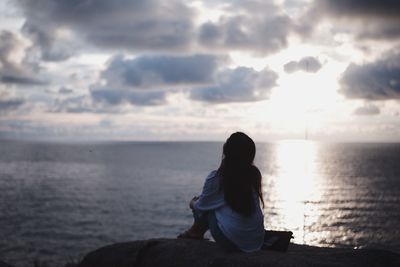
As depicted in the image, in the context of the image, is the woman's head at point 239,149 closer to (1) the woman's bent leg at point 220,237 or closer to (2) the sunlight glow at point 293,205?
(1) the woman's bent leg at point 220,237

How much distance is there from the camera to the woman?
25.6 ft

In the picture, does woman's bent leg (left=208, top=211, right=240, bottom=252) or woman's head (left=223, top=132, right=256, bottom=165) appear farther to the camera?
woman's bent leg (left=208, top=211, right=240, bottom=252)

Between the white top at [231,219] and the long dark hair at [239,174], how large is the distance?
12cm

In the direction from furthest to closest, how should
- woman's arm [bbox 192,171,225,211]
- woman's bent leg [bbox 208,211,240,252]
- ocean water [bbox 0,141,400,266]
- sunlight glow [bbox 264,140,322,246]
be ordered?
sunlight glow [bbox 264,140,322,246], ocean water [bbox 0,141,400,266], woman's bent leg [bbox 208,211,240,252], woman's arm [bbox 192,171,225,211]

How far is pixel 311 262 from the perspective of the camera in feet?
25.3

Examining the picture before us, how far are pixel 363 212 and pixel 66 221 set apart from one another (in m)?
41.0

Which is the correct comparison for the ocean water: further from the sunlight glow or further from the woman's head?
the woman's head

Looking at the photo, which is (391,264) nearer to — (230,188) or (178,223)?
(230,188)

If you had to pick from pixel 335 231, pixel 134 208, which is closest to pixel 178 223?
pixel 134 208

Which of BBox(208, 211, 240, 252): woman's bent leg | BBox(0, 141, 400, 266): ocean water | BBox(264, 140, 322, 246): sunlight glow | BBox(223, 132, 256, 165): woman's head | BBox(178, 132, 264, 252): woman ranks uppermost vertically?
BBox(223, 132, 256, 165): woman's head

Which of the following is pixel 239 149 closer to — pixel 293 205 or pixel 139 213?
pixel 139 213

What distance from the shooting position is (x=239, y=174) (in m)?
7.88

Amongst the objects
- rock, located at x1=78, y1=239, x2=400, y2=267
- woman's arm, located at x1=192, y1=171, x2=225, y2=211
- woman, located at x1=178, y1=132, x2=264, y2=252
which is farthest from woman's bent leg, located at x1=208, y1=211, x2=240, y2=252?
woman's arm, located at x1=192, y1=171, x2=225, y2=211

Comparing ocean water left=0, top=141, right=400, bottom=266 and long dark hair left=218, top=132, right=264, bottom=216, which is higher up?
long dark hair left=218, top=132, right=264, bottom=216
